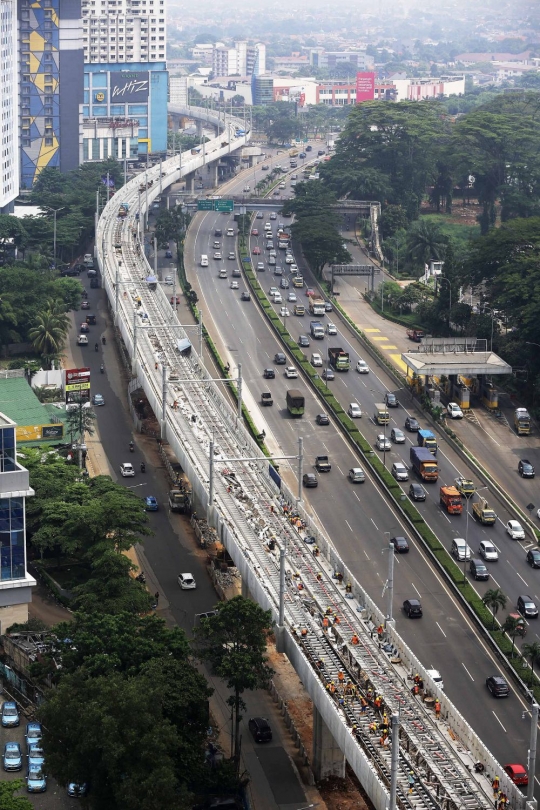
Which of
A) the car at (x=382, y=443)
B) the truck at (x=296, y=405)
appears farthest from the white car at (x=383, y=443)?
the truck at (x=296, y=405)

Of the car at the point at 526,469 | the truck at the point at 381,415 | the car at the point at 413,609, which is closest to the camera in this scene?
the car at the point at 413,609

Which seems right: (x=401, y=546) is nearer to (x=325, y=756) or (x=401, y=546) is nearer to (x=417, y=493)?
(x=417, y=493)

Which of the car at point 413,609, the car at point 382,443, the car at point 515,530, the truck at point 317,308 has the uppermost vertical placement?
the car at point 413,609

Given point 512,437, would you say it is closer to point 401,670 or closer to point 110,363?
point 110,363

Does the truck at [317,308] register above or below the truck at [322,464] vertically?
below

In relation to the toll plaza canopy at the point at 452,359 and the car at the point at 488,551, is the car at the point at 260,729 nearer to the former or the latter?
the car at the point at 488,551

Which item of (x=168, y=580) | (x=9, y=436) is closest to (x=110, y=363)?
(x=168, y=580)

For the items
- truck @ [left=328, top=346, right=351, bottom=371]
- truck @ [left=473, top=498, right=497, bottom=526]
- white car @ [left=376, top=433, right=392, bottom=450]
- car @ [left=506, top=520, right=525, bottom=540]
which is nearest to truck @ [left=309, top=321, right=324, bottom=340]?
truck @ [left=328, top=346, right=351, bottom=371]

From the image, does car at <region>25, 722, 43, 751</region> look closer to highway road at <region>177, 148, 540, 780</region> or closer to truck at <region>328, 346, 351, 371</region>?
highway road at <region>177, 148, 540, 780</region>
